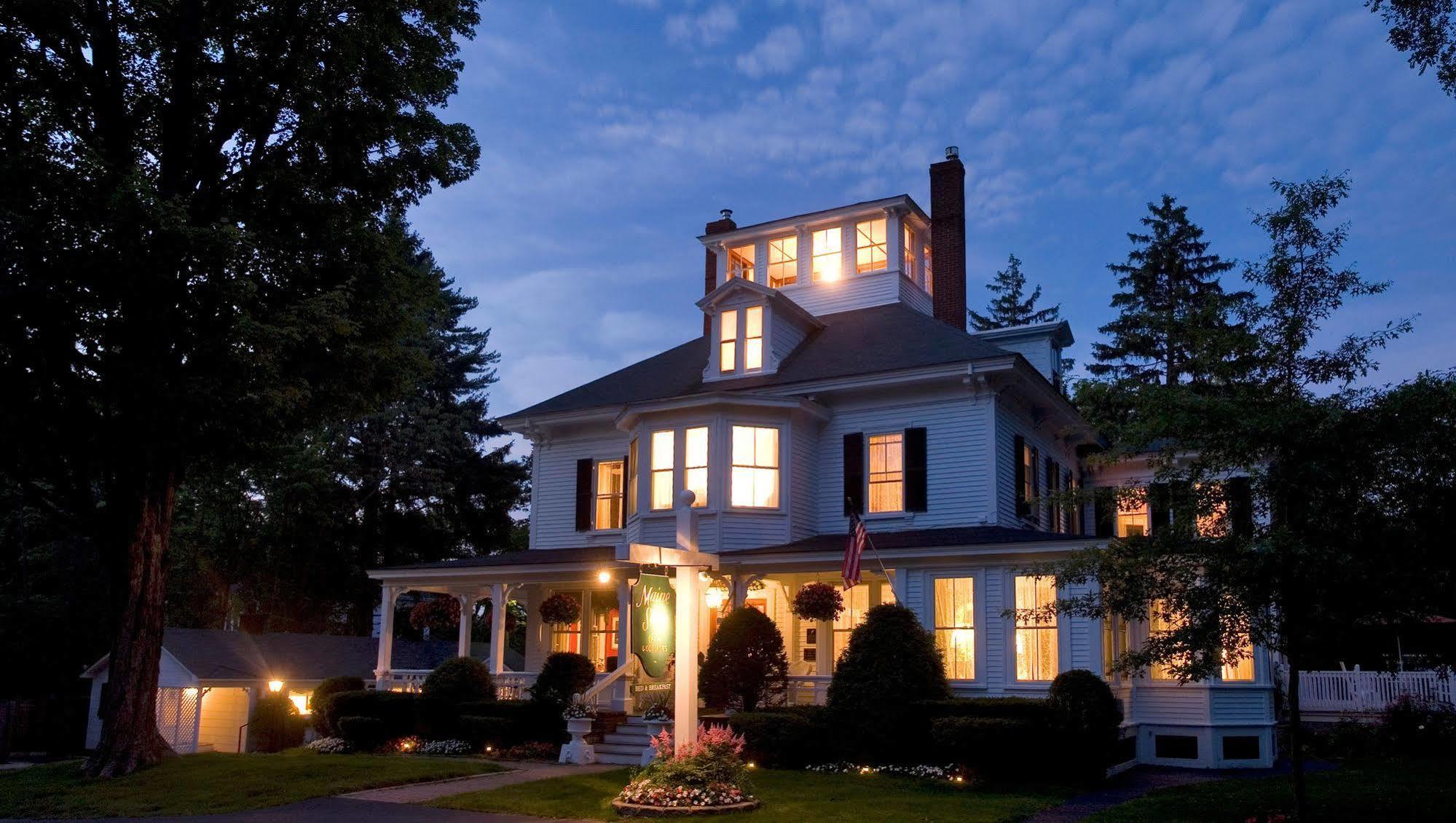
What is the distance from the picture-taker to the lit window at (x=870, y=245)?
93.8 feet

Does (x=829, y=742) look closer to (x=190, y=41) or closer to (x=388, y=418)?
(x=190, y=41)

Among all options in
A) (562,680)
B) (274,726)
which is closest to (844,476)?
(562,680)

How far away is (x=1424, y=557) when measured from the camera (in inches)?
418

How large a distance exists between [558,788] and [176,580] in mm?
32804

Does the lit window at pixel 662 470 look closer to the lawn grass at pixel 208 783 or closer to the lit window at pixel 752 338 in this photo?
the lit window at pixel 752 338

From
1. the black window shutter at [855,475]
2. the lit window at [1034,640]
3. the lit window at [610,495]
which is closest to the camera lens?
the lit window at [1034,640]

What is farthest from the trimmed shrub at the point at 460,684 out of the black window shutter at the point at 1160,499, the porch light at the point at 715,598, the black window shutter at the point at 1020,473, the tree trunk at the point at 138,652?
the black window shutter at the point at 1160,499

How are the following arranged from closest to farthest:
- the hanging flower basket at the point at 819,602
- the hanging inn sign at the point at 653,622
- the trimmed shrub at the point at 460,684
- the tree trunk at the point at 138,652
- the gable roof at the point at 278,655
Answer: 1. the hanging inn sign at the point at 653,622
2. the tree trunk at the point at 138,652
3. the hanging flower basket at the point at 819,602
4. the trimmed shrub at the point at 460,684
5. the gable roof at the point at 278,655

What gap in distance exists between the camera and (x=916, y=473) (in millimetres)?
22969

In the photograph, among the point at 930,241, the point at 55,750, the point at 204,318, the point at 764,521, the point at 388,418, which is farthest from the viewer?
the point at 388,418

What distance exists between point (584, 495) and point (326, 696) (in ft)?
23.2

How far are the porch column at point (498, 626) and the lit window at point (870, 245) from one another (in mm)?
11826

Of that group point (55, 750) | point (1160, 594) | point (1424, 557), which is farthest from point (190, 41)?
point (55, 750)

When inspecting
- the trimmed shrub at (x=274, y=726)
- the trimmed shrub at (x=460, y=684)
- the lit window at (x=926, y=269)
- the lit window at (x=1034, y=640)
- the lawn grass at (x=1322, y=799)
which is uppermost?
the lit window at (x=926, y=269)
